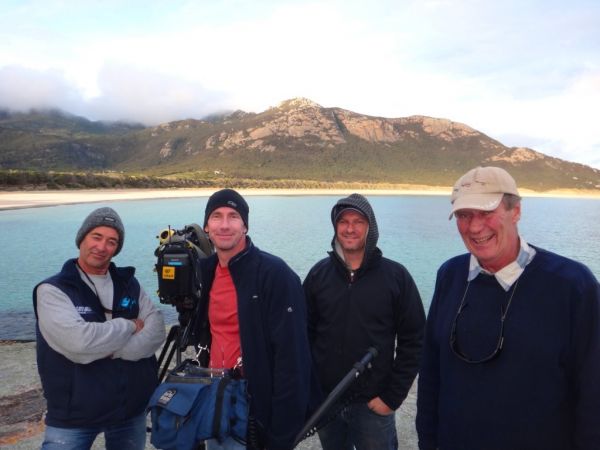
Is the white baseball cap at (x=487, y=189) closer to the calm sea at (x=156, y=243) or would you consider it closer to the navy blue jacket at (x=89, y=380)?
the navy blue jacket at (x=89, y=380)

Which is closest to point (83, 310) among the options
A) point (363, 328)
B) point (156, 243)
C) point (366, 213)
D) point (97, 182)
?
point (363, 328)

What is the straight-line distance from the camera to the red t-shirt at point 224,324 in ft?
6.77

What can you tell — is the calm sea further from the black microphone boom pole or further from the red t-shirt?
A: the black microphone boom pole

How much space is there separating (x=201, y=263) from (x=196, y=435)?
30.2 inches

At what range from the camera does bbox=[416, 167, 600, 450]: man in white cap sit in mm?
1479

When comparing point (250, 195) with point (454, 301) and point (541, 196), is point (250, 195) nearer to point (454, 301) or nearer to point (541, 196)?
point (454, 301)

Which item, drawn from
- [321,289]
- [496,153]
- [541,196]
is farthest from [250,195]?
[496,153]

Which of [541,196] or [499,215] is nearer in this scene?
[499,215]

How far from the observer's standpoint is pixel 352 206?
2.41 m

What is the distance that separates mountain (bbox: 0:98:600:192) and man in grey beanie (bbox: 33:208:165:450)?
82282 millimetres

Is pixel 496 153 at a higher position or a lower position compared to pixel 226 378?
higher

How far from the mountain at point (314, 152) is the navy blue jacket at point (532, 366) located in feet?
273

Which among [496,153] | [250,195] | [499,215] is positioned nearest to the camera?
[499,215]

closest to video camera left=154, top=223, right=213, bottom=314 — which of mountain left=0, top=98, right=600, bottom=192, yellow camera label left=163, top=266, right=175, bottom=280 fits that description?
yellow camera label left=163, top=266, right=175, bottom=280
